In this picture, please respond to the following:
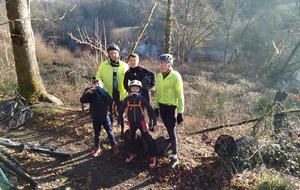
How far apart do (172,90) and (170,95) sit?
109 mm

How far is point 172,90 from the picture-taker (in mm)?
5078

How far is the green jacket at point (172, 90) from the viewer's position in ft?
16.5

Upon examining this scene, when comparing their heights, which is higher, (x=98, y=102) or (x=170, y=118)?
(x=98, y=102)

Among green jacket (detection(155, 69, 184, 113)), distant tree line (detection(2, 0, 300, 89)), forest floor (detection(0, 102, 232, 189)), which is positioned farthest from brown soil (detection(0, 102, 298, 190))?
distant tree line (detection(2, 0, 300, 89))

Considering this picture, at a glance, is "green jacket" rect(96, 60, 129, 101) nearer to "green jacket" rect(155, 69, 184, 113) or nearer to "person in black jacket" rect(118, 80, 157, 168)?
"person in black jacket" rect(118, 80, 157, 168)

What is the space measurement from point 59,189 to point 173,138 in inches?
94.1

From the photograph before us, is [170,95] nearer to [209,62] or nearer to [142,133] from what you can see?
[142,133]

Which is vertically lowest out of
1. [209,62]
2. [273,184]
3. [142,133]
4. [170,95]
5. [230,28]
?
[209,62]

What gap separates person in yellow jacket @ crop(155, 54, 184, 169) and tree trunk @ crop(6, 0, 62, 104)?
184 inches

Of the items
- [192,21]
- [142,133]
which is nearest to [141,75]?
[142,133]

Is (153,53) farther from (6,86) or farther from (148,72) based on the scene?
(148,72)

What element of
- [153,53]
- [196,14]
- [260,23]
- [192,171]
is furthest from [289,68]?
[192,171]

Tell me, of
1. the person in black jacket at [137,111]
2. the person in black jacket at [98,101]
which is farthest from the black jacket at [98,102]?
the person in black jacket at [137,111]

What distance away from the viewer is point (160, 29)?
39750mm
